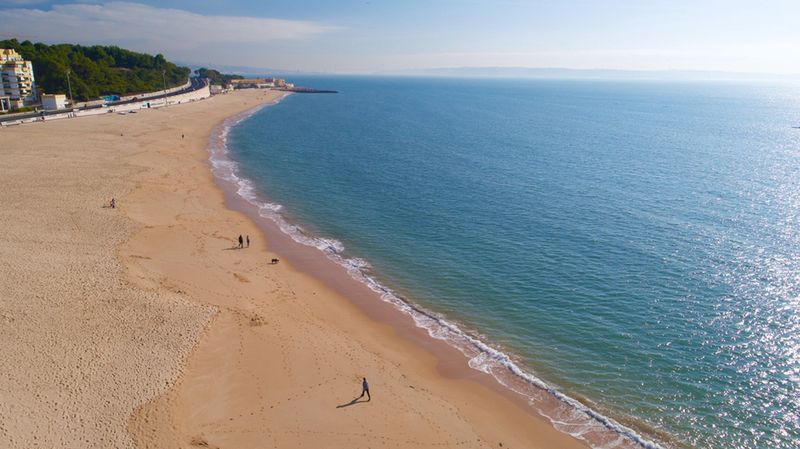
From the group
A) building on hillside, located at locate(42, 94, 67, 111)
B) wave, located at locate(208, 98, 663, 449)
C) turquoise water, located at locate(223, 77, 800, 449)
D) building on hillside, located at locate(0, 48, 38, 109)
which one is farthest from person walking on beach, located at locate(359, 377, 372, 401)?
building on hillside, located at locate(0, 48, 38, 109)

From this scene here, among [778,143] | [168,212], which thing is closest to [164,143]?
[168,212]

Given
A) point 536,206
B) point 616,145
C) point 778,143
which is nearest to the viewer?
point 536,206

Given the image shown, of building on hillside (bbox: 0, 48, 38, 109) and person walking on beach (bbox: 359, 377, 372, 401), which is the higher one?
building on hillside (bbox: 0, 48, 38, 109)

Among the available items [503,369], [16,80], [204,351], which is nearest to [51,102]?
[16,80]

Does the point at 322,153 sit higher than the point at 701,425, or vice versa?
the point at 322,153

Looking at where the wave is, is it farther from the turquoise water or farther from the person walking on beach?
the person walking on beach

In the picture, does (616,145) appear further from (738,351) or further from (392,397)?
(392,397)

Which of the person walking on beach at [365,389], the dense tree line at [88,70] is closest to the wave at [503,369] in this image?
the person walking on beach at [365,389]
